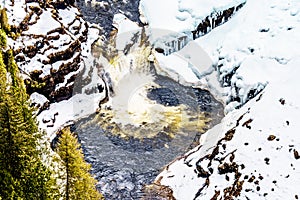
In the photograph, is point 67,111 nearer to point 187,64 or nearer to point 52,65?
point 52,65

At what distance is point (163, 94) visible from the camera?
2169 cm

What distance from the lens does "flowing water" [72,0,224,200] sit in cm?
1711

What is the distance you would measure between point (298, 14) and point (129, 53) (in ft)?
29.3

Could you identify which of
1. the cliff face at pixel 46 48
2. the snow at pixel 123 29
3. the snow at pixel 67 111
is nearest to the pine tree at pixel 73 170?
the snow at pixel 67 111

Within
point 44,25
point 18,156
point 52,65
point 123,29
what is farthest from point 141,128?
point 18,156

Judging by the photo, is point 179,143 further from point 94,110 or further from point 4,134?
point 4,134

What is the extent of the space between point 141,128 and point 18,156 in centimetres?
1129

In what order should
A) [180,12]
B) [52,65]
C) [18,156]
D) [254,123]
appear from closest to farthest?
[18,156], [254,123], [52,65], [180,12]

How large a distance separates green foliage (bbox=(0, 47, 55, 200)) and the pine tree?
1.70ft

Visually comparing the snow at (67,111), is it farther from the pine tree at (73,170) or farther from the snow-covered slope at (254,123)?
the pine tree at (73,170)

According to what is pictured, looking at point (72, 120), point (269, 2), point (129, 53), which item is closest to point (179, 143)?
point (72, 120)

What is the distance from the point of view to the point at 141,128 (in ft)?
63.4

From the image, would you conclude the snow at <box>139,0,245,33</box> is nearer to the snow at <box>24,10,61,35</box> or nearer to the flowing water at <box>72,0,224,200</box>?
the flowing water at <box>72,0,224,200</box>

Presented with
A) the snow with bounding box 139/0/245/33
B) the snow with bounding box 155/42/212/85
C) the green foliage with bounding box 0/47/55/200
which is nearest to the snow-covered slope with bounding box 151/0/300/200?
the snow with bounding box 155/42/212/85
